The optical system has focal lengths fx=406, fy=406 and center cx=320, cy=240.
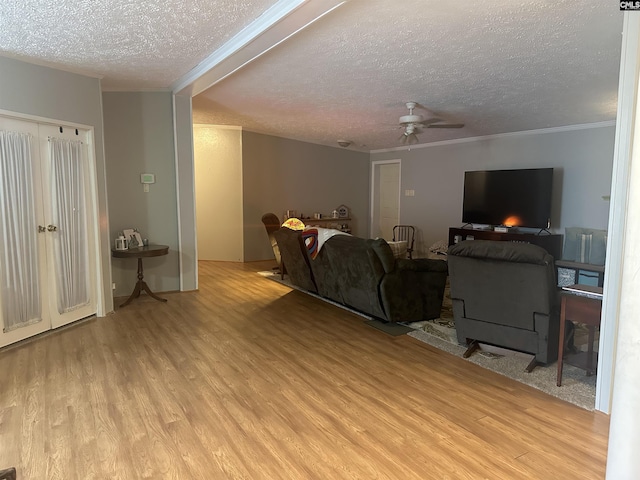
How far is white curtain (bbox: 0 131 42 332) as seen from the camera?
349 centimetres

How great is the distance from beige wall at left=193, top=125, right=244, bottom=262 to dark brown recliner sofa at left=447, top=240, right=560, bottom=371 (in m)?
5.28

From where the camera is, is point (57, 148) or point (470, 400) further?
point (57, 148)

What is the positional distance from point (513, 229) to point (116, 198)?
19.9 feet

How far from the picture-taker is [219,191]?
7.82 meters

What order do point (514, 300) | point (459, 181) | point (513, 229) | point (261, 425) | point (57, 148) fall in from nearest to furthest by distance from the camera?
point (261, 425) → point (514, 300) → point (57, 148) → point (513, 229) → point (459, 181)

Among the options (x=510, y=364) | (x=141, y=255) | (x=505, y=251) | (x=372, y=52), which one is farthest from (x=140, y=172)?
(x=510, y=364)

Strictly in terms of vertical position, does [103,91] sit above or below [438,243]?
above

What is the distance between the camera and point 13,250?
357 centimetres

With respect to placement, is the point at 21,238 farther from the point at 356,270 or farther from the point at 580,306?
the point at 580,306

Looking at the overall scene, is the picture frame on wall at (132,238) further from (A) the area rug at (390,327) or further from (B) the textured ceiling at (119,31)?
(A) the area rug at (390,327)

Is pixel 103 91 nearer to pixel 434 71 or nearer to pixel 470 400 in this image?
pixel 434 71

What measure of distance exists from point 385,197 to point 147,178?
19.0ft

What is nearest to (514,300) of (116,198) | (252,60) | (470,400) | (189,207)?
(470,400)

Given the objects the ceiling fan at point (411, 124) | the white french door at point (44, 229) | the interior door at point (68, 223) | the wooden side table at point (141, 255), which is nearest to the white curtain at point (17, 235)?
the white french door at point (44, 229)
